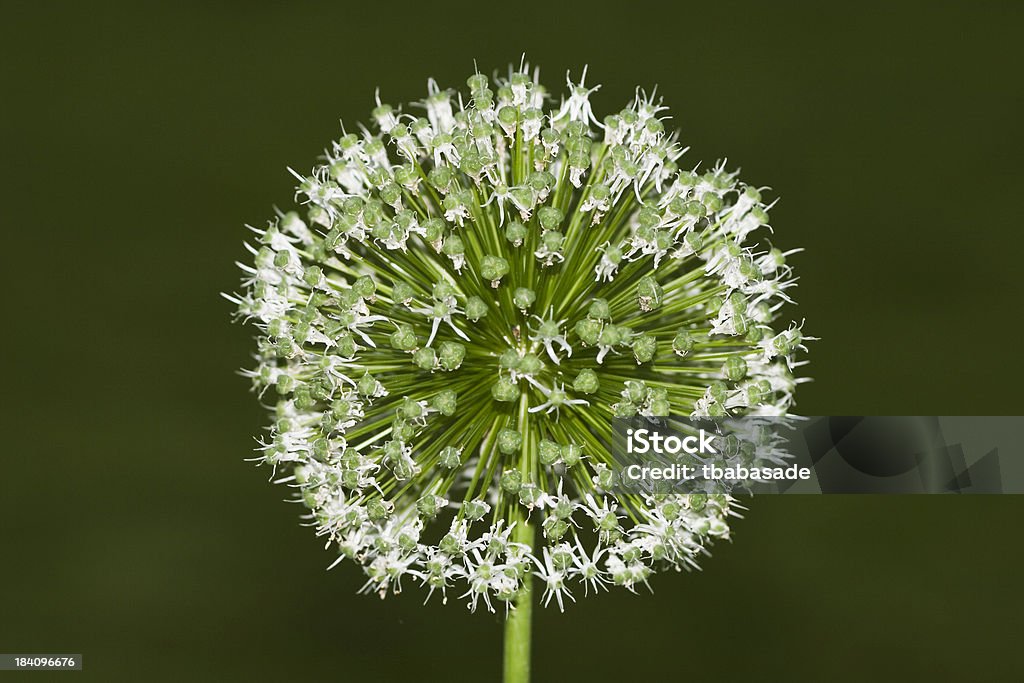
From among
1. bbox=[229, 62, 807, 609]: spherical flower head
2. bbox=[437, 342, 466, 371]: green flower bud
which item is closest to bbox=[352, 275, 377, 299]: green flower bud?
bbox=[229, 62, 807, 609]: spherical flower head

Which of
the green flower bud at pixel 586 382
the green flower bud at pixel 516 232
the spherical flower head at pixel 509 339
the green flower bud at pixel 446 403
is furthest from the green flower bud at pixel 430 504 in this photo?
the green flower bud at pixel 516 232

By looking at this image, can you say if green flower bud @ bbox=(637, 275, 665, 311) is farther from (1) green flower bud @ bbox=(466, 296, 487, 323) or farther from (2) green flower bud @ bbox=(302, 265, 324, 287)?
(2) green flower bud @ bbox=(302, 265, 324, 287)

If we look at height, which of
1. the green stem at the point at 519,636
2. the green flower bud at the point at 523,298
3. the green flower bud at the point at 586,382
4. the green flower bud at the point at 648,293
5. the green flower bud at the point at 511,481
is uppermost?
the green flower bud at the point at 648,293

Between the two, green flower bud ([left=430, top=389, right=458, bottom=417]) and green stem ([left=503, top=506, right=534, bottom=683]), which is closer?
green flower bud ([left=430, top=389, right=458, bottom=417])

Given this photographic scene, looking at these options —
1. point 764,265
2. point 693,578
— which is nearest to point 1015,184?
point 693,578

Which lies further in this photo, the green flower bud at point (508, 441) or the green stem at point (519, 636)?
the green stem at point (519, 636)

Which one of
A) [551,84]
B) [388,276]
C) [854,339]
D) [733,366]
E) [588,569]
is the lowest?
[588,569]

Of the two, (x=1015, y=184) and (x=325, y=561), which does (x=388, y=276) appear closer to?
(x=325, y=561)

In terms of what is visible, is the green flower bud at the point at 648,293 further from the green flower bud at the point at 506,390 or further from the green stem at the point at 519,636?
the green stem at the point at 519,636
